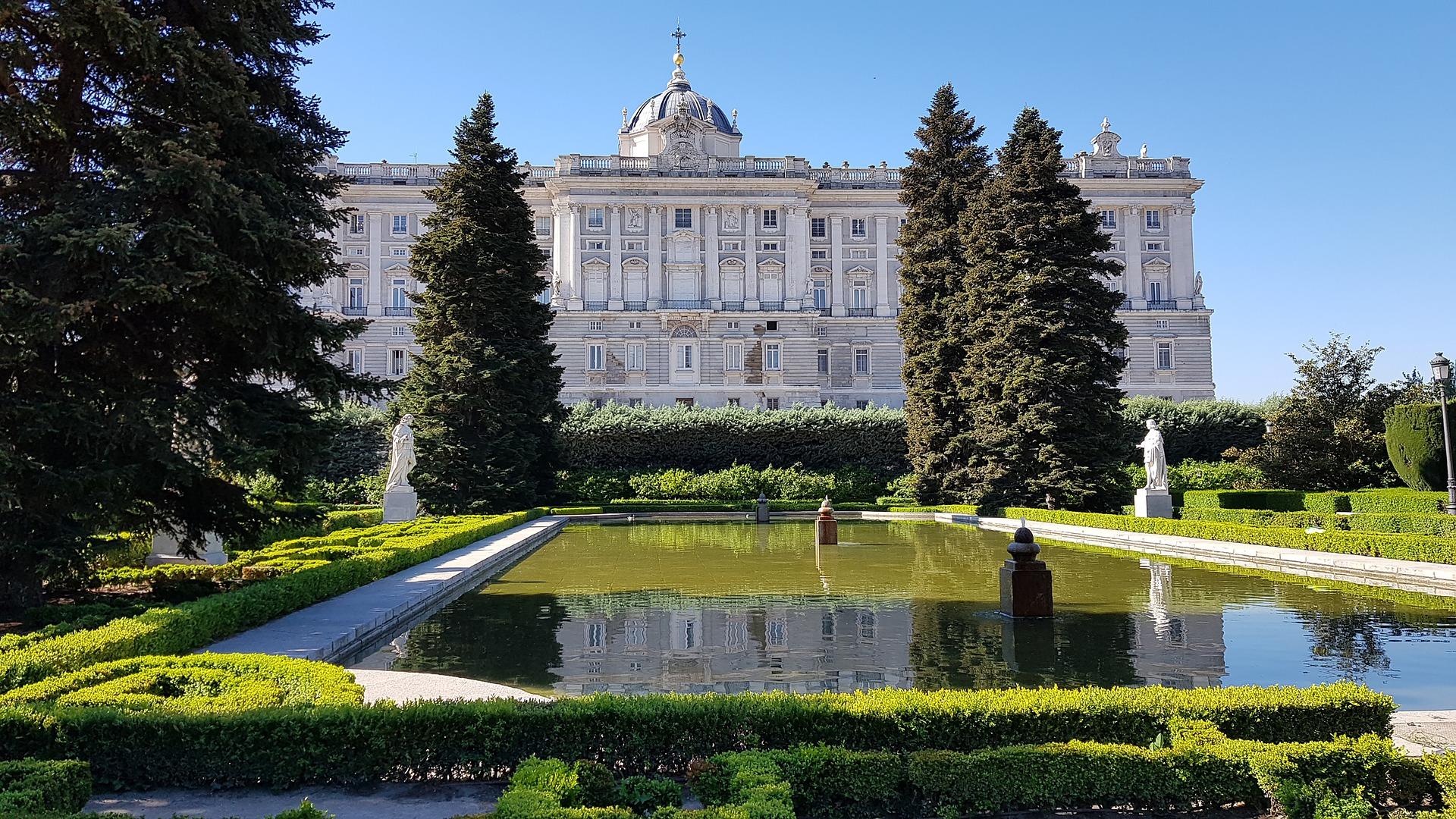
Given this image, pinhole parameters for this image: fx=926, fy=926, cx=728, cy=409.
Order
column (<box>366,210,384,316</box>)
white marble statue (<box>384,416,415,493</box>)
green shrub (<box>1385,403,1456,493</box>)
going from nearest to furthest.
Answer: white marble statue (<box>384,416,415,493</box>), green shrub (<box>1385,403,1456,493</box>), column (<box>366,210,384,316</box>)

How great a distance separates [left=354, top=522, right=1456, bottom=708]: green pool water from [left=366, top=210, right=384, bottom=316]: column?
4724cm

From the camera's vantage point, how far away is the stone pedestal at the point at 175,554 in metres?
11.7

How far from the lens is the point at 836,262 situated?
57.9 meters

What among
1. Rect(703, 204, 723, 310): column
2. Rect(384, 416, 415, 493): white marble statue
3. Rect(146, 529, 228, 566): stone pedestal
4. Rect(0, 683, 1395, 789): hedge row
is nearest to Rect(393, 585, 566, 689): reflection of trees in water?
Rect(0, 683, 1395, 789): hedge row

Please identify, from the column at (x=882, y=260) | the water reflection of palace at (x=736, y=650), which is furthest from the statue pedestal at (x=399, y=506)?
the column at (x=882, y=260)

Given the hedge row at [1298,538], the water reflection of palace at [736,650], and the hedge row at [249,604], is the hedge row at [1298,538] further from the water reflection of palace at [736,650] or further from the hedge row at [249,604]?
the hedge row at [249,604]

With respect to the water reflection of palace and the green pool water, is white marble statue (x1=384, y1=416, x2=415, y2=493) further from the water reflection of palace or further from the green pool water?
the water reflection of palace

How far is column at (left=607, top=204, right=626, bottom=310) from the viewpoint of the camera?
54.1 metres

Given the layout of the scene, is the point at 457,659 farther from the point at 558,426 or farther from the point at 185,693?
the point at 558,426

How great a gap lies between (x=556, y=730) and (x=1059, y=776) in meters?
2.39

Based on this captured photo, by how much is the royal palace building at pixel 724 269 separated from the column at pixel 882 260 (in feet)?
0.24

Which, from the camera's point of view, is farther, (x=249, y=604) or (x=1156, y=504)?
(x=1156, y=504)

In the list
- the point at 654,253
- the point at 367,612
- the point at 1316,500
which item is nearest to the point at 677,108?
the point at 654,253

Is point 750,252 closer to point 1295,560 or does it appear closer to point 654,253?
point 654,253
